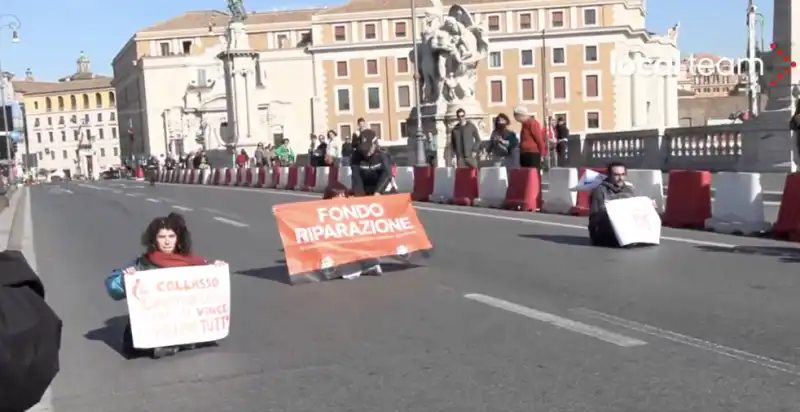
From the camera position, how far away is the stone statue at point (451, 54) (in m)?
35.8

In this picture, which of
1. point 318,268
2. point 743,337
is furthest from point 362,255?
point 743,337

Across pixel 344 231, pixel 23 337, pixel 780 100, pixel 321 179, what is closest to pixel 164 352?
pixel 344 231

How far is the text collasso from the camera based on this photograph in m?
10.8

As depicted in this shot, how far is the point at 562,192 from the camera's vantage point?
61.0ft

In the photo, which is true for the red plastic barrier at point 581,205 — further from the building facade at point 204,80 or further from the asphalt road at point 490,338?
the building facade at point 204,80

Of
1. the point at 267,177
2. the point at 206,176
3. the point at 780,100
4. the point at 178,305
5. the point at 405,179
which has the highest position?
the point at 780,100

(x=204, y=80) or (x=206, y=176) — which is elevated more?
(x=204, y=80)

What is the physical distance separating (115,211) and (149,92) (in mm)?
87691

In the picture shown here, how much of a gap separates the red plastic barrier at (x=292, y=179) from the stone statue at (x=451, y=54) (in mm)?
5789

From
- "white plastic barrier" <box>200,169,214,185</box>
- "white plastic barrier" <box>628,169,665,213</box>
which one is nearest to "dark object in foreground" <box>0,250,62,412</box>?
"white plastic barrier" <box>628,169,665,213</box>

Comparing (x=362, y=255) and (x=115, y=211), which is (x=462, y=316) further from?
(x=115, y=211)

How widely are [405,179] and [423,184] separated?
2.04 m

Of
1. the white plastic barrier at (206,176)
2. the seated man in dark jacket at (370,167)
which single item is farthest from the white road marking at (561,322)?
the white plastic barrier at (206,176)

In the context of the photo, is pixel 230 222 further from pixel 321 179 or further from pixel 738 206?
pixel 321 179
